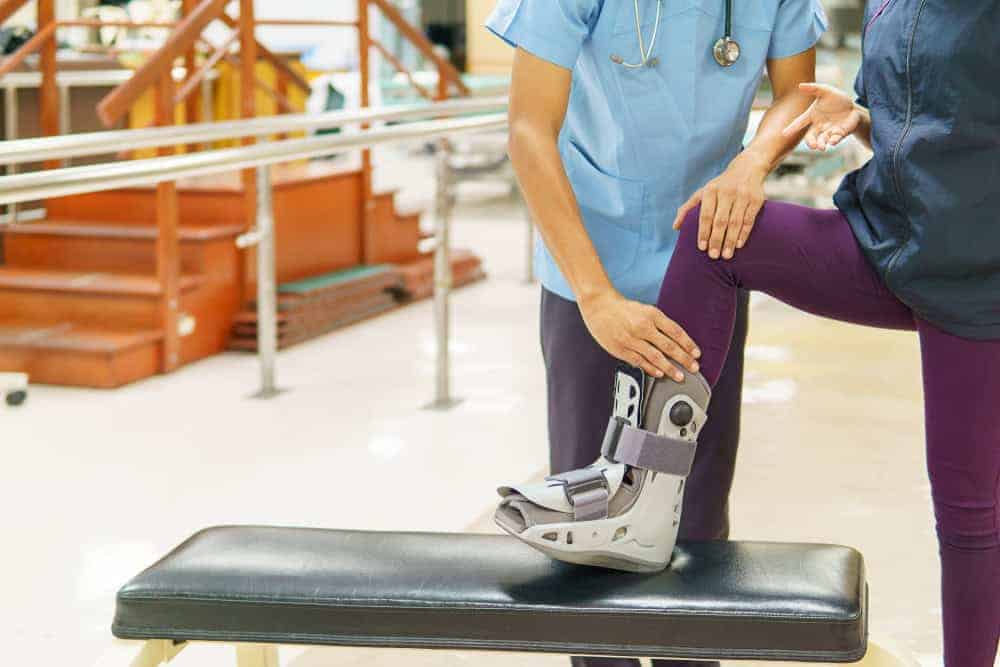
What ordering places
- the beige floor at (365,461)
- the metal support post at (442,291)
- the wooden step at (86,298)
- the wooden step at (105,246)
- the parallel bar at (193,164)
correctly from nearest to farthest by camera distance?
the parallel bar at (193,164) → the beige floor at (365,461) → the metal support post at (442,291) → the wooden step at (86,298) → the wooden step at (105,246)

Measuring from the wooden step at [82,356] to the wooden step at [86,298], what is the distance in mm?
124

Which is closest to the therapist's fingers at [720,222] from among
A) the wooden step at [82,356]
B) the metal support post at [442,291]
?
the metal support post at [442,291]

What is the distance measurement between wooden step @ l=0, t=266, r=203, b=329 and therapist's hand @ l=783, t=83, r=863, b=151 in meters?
3.56

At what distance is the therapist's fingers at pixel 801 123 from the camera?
5.81 ft

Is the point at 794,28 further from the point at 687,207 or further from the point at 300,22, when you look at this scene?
the point at 300,22

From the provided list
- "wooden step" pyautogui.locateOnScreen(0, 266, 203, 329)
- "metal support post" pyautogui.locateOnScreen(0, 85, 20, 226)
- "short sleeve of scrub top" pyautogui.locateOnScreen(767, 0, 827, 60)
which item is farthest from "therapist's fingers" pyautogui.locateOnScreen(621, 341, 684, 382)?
"metal support post" pyautogui.locateOnScreen(0, 85, 20, 226)

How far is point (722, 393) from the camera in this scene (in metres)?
1.97

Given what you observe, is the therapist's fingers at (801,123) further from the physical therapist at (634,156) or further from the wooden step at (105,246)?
the wooden step at (105,246)

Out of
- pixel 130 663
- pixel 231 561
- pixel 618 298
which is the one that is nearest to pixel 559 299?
pixel 618 298

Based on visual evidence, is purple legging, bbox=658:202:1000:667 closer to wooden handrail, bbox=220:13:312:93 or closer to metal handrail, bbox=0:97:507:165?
metal handrail, bbox=0:97:507:165

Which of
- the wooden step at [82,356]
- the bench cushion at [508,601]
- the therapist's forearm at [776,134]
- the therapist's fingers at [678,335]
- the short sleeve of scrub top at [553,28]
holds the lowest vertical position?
the wooden step at [82,356]

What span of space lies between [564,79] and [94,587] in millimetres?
1692

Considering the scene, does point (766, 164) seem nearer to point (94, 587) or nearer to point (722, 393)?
point (722, 393)

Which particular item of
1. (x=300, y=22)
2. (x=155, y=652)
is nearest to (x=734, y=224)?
(x=155, y=652)
